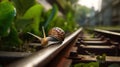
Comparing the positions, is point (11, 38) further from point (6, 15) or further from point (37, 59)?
point (37, 59)

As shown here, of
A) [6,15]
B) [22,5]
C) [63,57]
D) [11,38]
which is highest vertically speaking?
[22,5]

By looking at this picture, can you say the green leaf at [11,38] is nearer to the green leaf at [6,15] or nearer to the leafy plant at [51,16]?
the green leaf at [6,15]

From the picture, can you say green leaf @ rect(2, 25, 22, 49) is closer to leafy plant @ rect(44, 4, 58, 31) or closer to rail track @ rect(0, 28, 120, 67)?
rail track @ rect(0, 28, 120, 67)

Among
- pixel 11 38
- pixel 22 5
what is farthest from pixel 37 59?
pixel 22 5

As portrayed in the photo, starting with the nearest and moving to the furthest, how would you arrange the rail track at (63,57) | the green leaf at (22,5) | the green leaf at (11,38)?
the rail track at (63,57)
the green leaf at (11,38)
the green leaf at (22,5)

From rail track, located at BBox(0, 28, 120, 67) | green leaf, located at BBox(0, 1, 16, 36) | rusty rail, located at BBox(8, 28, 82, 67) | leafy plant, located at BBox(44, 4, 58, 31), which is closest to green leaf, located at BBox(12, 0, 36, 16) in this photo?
leafy plant, located at BBox(44, 4, 58, 31)

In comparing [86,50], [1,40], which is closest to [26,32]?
[1,40]

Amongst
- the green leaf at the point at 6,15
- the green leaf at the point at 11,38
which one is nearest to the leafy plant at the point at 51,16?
the green leaf at the point at 11,38

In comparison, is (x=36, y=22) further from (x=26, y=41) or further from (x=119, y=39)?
(x=119, y=39)
